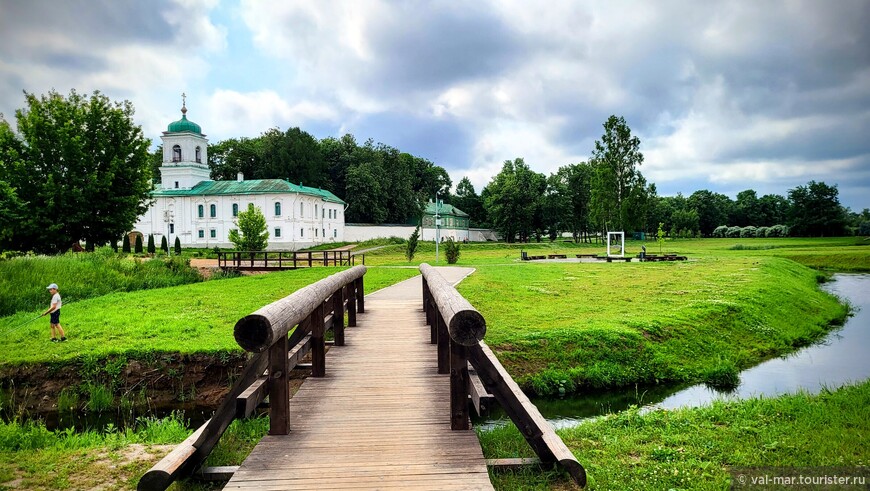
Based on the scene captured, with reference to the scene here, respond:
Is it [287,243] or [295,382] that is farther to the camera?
[287,243]

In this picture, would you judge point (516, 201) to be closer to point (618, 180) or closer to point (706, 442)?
point (618, 180)

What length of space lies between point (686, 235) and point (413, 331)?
8813 centimetres

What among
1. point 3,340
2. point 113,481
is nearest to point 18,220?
point 3,340

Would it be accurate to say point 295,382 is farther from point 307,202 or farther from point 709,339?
point 307,202

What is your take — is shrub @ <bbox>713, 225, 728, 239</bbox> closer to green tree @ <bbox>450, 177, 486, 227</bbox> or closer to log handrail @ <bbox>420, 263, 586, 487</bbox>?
green tree @ <bbox>450, 177, 486, 227</bbox>

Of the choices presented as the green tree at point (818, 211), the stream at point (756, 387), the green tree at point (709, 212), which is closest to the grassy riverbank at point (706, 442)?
the stream at point (756, 387)

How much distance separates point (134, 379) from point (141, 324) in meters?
2.97

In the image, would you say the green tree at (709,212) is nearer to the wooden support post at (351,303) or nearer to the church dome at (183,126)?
the church dome at (183,126)

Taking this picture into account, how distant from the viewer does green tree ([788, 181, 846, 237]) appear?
49.2 metres

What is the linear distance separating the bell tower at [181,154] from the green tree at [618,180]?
40982 millimetres

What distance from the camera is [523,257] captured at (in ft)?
114

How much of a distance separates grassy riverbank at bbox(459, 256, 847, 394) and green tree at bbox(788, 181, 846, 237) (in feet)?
111

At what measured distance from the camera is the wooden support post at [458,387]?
4.52 meters

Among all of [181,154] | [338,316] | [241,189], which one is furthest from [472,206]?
[338,316]
